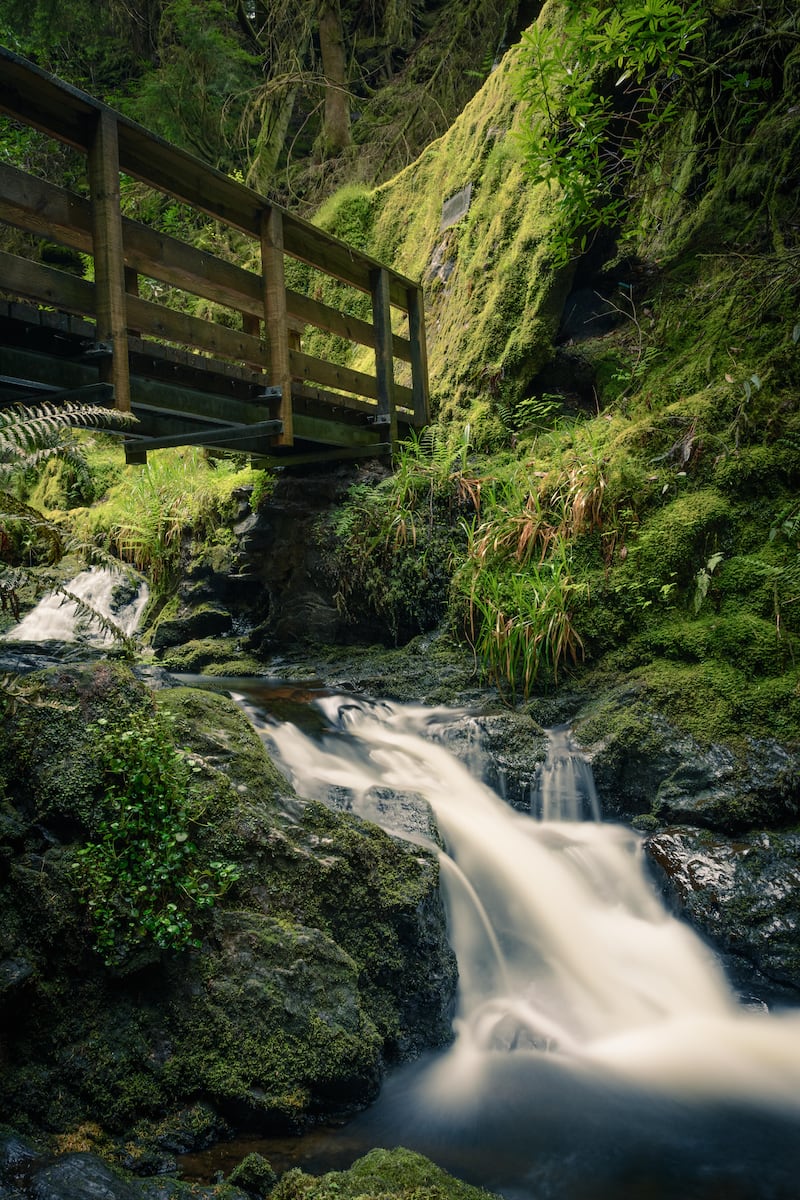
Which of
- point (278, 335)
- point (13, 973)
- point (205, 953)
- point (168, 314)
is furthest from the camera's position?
point (278, 335)

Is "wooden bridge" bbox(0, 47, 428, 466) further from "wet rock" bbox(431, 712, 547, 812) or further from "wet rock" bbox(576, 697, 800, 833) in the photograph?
"wet rock" bbox(576, 697, 800, 833)

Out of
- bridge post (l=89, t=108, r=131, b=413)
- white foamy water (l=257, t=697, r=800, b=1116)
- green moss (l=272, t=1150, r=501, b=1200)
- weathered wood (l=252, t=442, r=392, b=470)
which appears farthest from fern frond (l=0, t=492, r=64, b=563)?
weathered wood (l=252, t=442, r=392, b=470)

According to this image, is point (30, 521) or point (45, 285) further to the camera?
point (45, 285)

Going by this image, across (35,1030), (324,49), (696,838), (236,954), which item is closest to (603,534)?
(696,838)

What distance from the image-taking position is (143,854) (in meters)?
2.88

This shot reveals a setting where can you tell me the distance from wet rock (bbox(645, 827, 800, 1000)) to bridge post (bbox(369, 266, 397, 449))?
4.80 metres

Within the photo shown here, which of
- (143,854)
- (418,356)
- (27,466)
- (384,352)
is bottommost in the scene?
(143,854)

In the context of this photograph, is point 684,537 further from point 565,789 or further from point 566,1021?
point 566,1021

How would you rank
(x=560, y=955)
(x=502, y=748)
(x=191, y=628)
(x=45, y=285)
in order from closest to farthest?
(x=560, y=955) → (x=45, y=285) → (x=502, y=748) → (x=191, y=628)

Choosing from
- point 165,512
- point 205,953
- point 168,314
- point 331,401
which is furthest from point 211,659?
point 205,953

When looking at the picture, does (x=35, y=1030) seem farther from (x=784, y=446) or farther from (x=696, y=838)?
(x=784, y=446)

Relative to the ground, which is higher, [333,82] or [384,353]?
[333,82]

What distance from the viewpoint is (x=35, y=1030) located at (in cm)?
256

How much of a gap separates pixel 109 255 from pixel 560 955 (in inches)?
186
